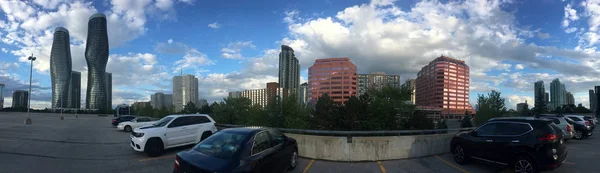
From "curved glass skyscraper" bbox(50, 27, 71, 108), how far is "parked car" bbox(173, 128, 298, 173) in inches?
4642

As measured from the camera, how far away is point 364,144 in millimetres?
9516

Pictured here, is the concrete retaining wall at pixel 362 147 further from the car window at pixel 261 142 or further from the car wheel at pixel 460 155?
the car window at pixel 261 142

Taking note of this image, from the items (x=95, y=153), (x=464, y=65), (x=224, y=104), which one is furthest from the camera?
(x=464, y=65)

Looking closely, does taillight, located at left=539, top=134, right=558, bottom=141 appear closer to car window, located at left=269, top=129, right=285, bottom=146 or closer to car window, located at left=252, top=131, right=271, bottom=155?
car window, located at left=269, top=129, right=285, bottom=146

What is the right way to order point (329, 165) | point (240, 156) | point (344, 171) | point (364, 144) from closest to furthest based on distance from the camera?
point (240, 156) < point (344, 171) < point (329, 165) < point (364, 144)

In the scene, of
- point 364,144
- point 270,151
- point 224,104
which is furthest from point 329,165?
point 224,104

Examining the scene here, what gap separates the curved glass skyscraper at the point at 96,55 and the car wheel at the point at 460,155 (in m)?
124

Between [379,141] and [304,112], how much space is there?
318 inches

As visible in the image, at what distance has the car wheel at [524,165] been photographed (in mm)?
6977

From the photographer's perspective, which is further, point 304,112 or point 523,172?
point 304,112

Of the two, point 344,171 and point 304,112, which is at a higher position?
point 304,112

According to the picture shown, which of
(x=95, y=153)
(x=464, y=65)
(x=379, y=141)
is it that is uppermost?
(x=464, y=65)

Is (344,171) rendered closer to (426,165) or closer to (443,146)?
(426,165)

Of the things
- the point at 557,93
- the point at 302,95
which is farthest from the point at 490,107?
the point at 557,93
